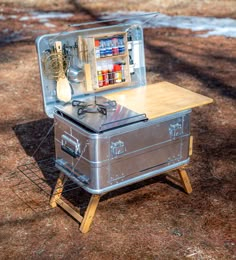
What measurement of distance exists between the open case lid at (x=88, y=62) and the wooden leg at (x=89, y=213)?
39.2 inches

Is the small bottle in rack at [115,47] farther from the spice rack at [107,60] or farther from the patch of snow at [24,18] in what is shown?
the patch of snow at [24,18]

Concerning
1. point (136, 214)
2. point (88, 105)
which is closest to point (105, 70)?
point (88, 105)

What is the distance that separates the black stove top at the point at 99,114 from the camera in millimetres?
4438

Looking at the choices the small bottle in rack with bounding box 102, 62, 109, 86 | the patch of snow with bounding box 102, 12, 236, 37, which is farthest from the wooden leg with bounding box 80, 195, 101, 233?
the patch of snow with bounding box 102, 12, 236, 37

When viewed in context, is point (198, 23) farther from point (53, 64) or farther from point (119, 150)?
point (119, 150)

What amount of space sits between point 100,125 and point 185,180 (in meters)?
1.49

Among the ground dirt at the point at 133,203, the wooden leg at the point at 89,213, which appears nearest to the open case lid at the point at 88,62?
the wooden leg at the point at 89,213

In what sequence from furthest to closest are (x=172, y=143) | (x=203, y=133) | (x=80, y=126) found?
1. (x=203, y=133)
2. (x=172, y=143)
3. (x=80, y=126)

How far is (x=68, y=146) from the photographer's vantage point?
471 cm

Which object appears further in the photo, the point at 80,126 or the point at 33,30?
the point at 33,30

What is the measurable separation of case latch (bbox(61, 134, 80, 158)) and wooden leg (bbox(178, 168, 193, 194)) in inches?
51.1

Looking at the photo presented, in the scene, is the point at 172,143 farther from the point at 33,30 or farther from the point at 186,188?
the point at 33,30

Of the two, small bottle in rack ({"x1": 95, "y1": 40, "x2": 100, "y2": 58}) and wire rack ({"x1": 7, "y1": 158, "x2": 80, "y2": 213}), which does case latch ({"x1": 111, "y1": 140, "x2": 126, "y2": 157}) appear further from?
small bottle in rack ({"x1": 95, "y1": 40, "x2": 100, "y2": 58})

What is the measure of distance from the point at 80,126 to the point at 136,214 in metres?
1.20
